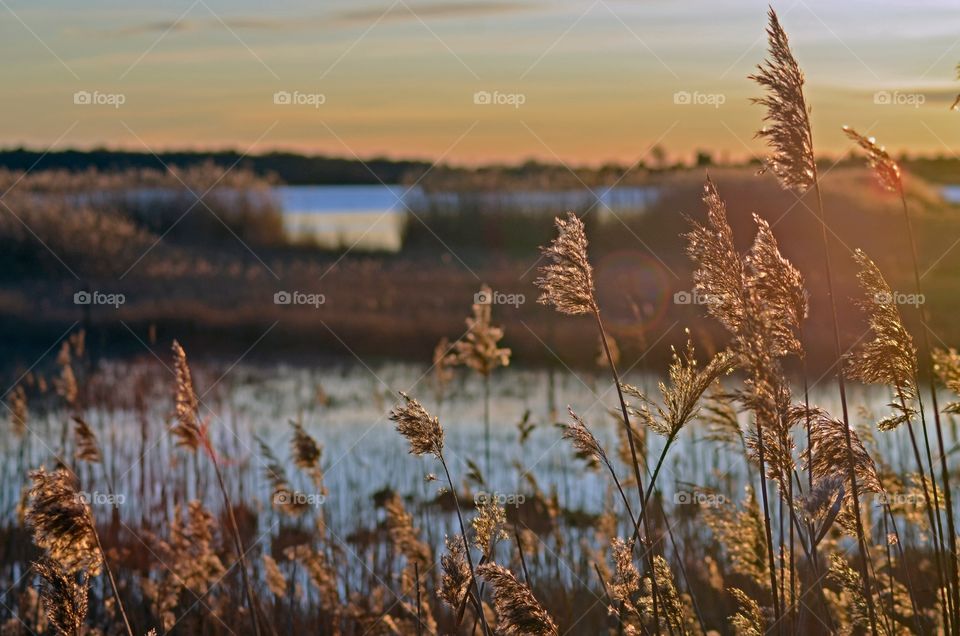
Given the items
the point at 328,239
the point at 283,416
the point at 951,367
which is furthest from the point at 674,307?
the point at 951,367

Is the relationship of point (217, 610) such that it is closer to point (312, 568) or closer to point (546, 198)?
point (312, 568)

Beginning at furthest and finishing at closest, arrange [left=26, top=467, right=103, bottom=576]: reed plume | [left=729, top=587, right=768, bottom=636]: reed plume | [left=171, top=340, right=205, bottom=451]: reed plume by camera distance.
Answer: [left=171, top=340, right=205, bottom=451]: reed plume → [left=26, top=467, right=103, bottom=576]: reed plume → [left=729, top=587, right=768, bottom=636]: reed plume

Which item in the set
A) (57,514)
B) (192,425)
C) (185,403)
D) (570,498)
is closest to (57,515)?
(57,514)

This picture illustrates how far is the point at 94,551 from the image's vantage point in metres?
2.74

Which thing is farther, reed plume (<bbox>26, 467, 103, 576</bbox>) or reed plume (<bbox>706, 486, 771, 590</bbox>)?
reed plume (<bbox>706, 486, 771, 590</bbox>)

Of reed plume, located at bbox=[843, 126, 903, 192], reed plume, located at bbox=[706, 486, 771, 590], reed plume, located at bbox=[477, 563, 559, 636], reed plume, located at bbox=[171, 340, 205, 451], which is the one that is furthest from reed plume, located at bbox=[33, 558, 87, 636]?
reed plume, located at bbox=[843, 126, 903, 192]

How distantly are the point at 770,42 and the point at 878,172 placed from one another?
16.5 inches

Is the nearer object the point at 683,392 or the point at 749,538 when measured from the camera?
the point at 683,392

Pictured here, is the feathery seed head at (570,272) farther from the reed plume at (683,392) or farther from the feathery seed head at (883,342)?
the feathery seed head at (883,342)

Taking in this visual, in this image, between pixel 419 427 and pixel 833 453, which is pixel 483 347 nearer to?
pixel 419 427

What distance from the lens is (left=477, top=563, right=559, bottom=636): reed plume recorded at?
2.16 metres

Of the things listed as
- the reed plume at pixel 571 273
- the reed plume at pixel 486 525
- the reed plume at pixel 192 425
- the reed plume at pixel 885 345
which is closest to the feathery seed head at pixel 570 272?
the reed plume at pixel 571 273

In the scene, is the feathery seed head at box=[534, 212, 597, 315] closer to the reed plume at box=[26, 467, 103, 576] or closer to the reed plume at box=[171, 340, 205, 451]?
the reed plume at box=[171, 340, 205, 451]

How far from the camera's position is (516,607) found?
216 cm
